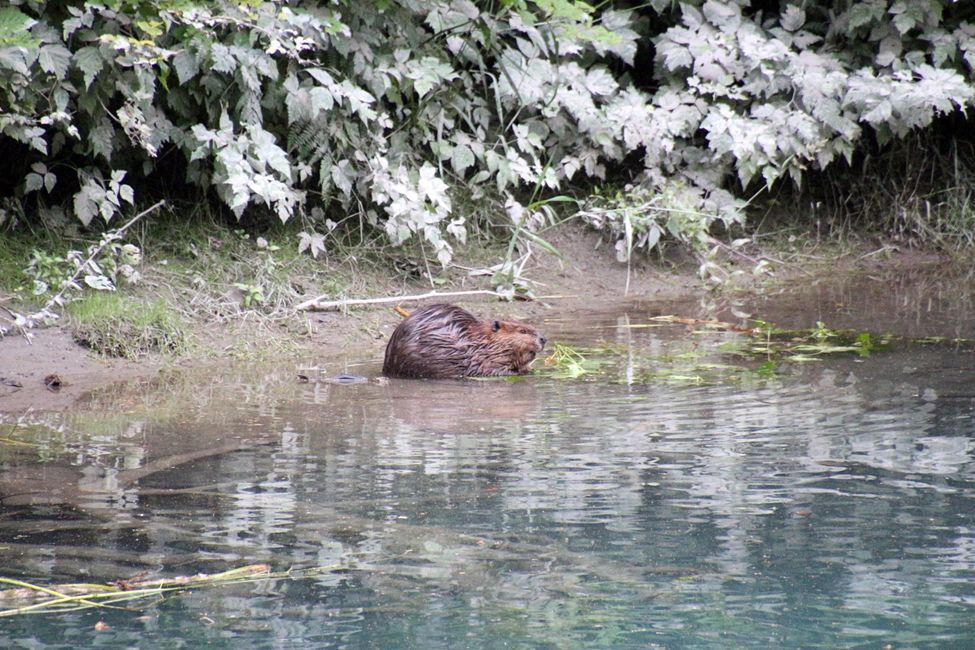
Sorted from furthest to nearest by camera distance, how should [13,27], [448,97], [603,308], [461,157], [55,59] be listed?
[448,97] < [461,157] < [603,308] < [55,59] < [13,27]

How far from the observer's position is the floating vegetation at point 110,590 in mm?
2707

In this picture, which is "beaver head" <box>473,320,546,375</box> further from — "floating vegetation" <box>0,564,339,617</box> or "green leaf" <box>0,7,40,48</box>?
"floating vegetation" <box>0,564,339,617</box>

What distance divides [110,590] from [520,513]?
1133mm

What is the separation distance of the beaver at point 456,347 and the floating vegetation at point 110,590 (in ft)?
10.1

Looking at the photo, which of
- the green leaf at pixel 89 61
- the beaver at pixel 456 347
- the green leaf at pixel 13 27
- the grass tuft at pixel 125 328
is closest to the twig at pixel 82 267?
the grass tuft at pixel 125 328

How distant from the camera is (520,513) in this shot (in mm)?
3391

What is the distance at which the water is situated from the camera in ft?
8.55

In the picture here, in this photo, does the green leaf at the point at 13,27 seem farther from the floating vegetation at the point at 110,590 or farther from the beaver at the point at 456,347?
the floating vegetation at the point at 110,590

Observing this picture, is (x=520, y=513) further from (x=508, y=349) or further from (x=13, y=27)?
(x=13, y=27)

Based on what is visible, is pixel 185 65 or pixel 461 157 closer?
pixel 185 65

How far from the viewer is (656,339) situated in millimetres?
6766

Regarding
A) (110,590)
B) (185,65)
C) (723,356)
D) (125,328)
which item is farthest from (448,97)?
(110,590)

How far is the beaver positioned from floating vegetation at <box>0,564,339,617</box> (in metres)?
3.09

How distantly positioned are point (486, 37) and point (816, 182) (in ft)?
12.7
